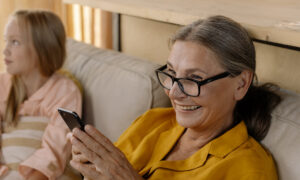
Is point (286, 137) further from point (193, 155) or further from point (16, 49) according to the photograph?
point (16, 49)

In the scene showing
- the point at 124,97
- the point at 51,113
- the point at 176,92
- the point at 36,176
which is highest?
the point at 176,92

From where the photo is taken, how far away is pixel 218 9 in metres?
1.21

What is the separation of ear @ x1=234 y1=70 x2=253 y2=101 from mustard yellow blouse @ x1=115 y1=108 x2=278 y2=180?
11 cm

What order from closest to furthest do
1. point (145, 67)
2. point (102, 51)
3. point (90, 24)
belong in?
point (145, 67) → point (102, 51) → point (90, 24)

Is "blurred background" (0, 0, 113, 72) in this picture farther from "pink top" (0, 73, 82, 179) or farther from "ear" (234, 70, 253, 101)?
"ear" (234, 70, 253, 101)

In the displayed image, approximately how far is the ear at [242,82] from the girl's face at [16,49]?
3.36 ft

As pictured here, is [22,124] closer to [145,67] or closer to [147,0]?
[145,67]

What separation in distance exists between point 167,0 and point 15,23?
714mm

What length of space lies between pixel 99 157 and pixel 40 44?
34.3 inches

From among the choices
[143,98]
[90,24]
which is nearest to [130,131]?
[143,98]

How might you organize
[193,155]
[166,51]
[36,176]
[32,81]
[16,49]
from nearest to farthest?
[193,155]
[36,176]
[16,49]
[32,81]
[166,51]

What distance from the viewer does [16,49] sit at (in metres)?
1.58

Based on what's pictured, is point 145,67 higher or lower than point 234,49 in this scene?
lower

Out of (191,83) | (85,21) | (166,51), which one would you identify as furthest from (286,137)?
(85,21)
